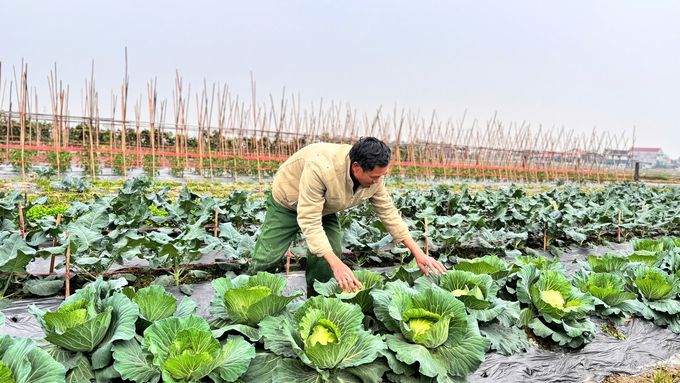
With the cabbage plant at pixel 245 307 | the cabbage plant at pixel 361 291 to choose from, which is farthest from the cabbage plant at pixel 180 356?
the cabbage plant at pixel 361 291

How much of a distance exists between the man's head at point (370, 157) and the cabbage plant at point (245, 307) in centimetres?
76

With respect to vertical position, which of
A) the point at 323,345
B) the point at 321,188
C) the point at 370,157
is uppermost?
the point at 370,157

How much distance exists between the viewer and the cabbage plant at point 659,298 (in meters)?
3.13

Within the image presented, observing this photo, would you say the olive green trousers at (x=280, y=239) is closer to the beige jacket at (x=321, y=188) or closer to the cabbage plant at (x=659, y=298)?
the beige jacket at (x=321, y=188)

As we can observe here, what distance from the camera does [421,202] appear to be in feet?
23.3

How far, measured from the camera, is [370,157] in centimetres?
246

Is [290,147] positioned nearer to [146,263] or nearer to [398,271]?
[146,263]

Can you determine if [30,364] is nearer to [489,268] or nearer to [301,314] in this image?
[301,314]

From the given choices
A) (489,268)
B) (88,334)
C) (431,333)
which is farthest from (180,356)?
(489,268)

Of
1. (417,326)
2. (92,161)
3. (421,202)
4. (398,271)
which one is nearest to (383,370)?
(417,326)

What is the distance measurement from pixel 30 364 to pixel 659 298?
3702mm

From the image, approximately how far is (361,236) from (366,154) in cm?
252

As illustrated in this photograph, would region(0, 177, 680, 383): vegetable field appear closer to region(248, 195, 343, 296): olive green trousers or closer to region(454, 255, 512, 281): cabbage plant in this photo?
region(454, 255, 512, 281): cabbage plant

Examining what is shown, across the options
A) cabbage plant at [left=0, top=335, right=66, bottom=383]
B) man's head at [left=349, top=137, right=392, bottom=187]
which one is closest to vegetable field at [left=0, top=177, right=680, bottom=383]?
cabbage plant at [left=0, top=335, right=66, bottom=383]
